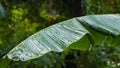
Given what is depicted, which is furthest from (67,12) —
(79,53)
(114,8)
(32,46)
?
(32,46)

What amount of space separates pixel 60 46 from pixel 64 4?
3.43 meters

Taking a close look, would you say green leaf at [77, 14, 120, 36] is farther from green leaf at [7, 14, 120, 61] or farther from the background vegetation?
the background vegetation

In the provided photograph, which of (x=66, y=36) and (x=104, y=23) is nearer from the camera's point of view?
(x=66, y=36)

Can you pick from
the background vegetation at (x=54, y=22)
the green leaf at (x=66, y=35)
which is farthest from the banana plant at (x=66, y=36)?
the background vegetation at (x=54, y=22)

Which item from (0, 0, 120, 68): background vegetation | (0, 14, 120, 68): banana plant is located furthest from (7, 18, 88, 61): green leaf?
(0, 0, 120, 68): background vegetation

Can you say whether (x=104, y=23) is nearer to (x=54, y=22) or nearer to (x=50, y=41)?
(x=50, y=41)

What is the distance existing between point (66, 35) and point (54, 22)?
3228mm

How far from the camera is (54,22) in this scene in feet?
19.1

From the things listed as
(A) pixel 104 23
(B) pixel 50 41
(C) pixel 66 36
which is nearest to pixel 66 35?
(C) pixel 66 36

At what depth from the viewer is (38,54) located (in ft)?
7.71

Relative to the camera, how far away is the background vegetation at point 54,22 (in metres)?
5.09

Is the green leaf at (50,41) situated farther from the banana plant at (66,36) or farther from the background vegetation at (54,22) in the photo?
the background vegetation at (54,22)

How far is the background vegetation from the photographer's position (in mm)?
5090

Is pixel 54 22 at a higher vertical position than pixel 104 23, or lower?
lower
